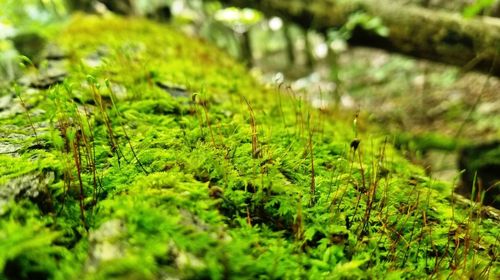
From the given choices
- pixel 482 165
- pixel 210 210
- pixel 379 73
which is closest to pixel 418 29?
pixel 379 73

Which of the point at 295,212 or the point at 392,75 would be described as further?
the point at 392,75

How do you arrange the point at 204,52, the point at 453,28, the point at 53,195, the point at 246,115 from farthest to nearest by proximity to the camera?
the point at 204,52 < the point at 453,28 < the point at 246,115 < the point at 53,195

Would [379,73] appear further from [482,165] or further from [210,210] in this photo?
[210,210]

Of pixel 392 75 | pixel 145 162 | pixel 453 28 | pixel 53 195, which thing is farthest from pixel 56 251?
pixel 392 75

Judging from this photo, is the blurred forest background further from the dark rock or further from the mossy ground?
the mossy ground

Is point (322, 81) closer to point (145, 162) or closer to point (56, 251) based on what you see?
point (145, 162)

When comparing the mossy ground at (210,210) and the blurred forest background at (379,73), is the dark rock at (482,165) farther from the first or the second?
the mossy ground at (210,210)

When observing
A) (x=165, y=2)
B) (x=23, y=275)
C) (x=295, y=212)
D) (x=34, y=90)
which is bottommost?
(x=295, y=212)

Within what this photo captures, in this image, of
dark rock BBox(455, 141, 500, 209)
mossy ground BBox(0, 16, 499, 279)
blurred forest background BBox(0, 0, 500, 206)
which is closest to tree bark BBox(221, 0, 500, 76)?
blurred forest background BBox(0, 0, 500, 206)
